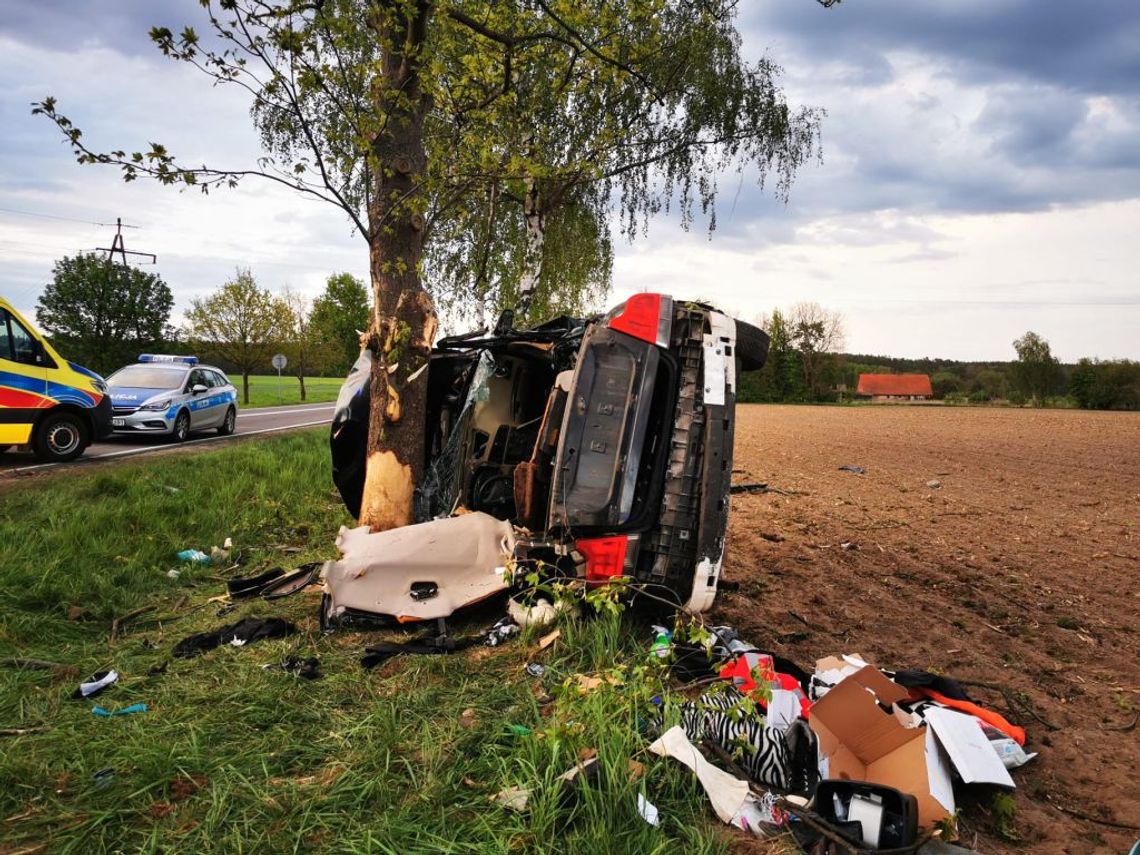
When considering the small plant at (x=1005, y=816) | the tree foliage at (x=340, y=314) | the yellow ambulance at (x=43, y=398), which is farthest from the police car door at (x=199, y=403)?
the tree foliage at (x=340, y=314)

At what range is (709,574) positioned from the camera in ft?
12.4

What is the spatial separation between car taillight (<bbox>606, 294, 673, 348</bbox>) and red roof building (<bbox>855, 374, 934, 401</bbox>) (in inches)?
2932

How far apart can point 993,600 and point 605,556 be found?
333 centimetres

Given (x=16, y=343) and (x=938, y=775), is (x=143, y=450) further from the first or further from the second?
(x=938, y=775)

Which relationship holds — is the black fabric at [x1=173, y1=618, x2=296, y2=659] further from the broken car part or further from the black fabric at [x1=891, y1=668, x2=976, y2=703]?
the black fabric at [x1=891, y1=668, x2=976, y2=703]

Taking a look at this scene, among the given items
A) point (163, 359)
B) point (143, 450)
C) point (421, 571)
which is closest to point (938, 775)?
point (421, 571)

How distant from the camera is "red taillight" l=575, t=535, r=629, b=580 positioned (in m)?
3.84

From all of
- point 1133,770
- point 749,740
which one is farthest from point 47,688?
point 1133,770

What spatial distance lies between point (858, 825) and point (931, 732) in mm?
622

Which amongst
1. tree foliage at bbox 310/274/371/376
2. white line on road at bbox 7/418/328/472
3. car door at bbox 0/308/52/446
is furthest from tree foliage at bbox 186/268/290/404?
car door at bbox 0/308/52/446

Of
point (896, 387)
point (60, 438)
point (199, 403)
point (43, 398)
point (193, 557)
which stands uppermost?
point (896, 387)

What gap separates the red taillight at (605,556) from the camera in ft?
12.6

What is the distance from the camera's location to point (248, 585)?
16.7 feet

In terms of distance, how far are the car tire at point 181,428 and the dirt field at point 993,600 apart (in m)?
10.9
